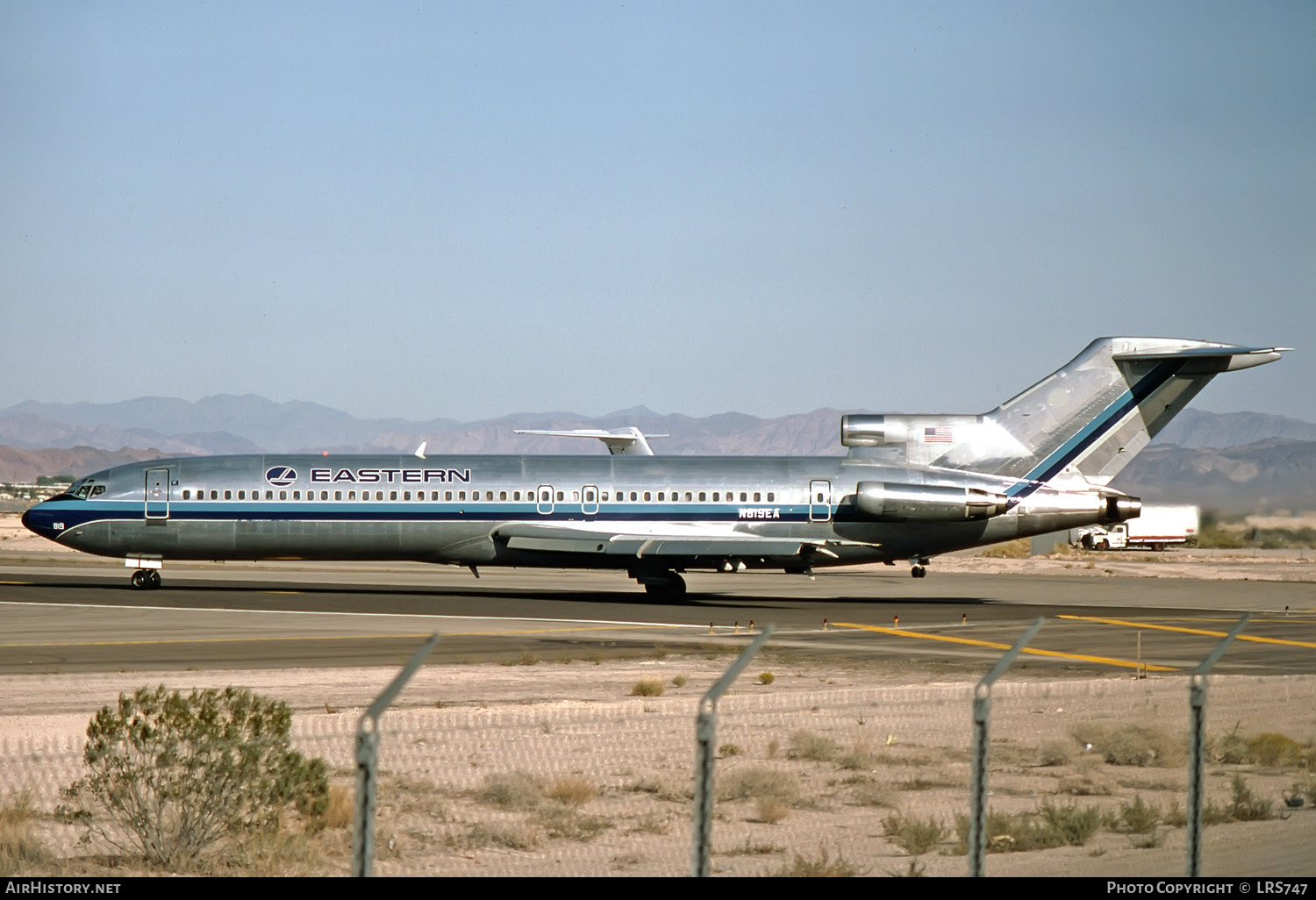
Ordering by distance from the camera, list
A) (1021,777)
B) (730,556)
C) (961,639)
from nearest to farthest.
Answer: (1021,777)
(961,639)
(730,556)

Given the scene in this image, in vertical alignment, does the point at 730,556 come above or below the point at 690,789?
above

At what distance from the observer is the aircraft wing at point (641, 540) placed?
36.7 meters

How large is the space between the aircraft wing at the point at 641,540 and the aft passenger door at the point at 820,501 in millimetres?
691

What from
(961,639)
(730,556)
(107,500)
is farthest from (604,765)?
(107,500)

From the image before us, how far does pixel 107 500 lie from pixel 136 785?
99.3ft

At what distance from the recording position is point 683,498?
38312 millimetres

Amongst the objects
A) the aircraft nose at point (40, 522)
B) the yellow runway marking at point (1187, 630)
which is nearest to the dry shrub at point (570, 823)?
the yellow runway marking at point (1187, 630)

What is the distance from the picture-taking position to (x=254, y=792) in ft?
35.6

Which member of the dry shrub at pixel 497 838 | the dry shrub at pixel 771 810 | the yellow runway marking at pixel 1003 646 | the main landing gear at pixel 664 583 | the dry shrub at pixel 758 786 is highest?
the main landing gear at pixel 664 583

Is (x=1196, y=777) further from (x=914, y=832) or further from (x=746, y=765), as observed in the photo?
(x=746, y=765)

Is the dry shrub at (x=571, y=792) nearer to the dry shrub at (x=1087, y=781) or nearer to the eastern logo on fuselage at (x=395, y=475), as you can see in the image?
the dry shrub at (x=1087, y=781)

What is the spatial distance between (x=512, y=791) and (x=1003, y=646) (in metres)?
16.3

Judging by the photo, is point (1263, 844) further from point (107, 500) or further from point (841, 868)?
point (107, 500)

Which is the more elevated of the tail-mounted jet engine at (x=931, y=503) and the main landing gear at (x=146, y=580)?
the tail-mounted jet engine at (x=931, y=503)
